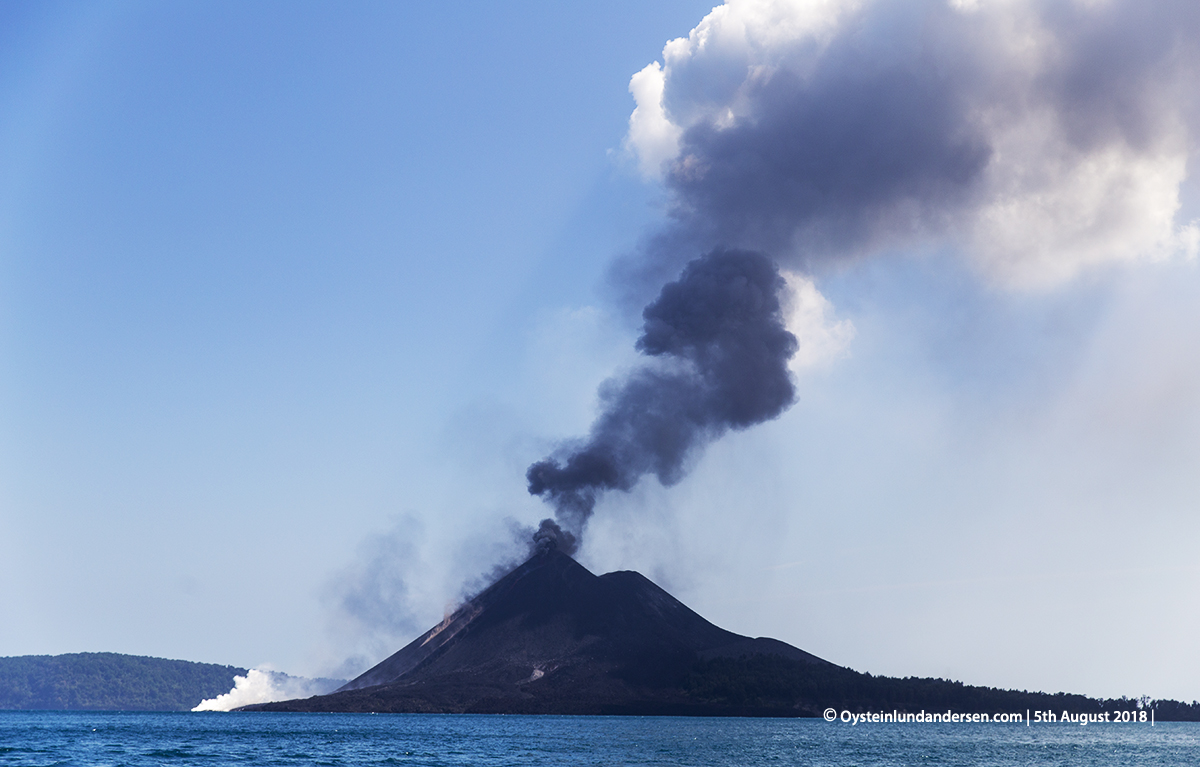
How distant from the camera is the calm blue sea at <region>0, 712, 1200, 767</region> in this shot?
9419 cm

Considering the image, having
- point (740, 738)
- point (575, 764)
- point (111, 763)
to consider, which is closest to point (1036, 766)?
point (740, 738)

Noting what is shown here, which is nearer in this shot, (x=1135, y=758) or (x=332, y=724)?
(x=1135, y=758)

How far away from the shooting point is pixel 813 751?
115m

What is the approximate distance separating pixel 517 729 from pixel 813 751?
53.5 m

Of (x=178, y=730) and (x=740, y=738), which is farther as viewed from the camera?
(x=178, y=730)

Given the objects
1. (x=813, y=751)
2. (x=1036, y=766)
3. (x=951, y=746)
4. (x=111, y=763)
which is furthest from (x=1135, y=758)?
(x=111, y=763)

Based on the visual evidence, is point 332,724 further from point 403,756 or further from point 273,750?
point 403,756

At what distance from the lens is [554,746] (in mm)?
112438

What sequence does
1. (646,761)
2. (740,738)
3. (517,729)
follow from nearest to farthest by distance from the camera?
(646,761) → (740,738) → (517,729)

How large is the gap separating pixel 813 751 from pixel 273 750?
60.0 meters

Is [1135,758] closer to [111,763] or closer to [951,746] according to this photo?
[951,746]

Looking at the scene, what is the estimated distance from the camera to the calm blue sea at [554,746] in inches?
3708

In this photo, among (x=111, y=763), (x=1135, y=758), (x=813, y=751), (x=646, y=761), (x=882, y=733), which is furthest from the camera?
(x=882, y=733)

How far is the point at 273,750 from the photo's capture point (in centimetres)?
10425
